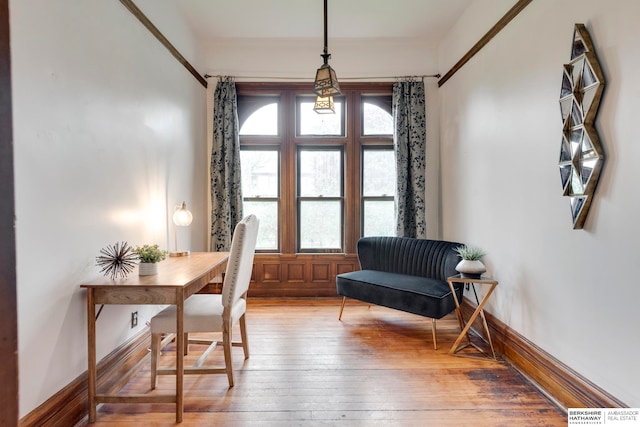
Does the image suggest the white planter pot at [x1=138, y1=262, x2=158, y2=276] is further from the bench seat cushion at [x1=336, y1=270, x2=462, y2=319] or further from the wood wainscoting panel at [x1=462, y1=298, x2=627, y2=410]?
the wood wainscoting panel at [x1=462, y1=298, x2=627, y2=410]

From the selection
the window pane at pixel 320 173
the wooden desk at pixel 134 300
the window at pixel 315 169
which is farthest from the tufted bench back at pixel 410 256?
the wooden desk at pixel 134 300

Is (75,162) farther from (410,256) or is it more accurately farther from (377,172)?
(377,172)

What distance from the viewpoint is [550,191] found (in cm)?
219

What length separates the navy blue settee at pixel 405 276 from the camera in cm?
294

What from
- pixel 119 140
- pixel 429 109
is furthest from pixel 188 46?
pixel 429 109

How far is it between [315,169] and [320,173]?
9 cm

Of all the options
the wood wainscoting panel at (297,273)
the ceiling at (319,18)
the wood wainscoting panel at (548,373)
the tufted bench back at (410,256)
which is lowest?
the wood wainscoting panel at (548,373)

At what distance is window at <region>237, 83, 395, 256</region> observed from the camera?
433 centimetres

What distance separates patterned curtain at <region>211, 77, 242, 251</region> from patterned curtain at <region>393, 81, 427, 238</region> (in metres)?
2.00

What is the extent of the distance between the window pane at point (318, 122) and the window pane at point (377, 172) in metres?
0.51

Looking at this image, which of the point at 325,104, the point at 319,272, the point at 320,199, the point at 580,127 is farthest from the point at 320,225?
the point at 580,127

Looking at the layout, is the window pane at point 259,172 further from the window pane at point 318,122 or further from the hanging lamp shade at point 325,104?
the hanging lamp shade at point 325,104

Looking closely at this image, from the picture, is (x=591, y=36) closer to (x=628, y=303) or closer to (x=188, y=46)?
(x=628, y=303)

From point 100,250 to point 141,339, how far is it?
2.89ft
